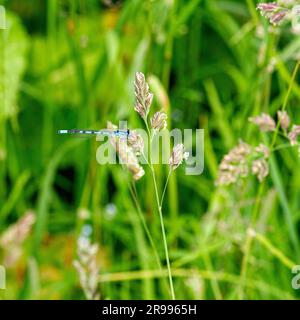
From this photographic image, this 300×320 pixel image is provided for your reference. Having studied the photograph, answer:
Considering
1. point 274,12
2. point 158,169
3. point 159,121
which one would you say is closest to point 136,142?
point 159,121

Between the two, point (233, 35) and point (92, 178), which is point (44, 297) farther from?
point (233, 35)

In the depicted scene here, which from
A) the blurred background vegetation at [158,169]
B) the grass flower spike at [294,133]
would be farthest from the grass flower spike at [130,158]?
the blurred background vegetation at [158,169]

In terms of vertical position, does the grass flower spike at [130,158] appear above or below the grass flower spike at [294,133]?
below

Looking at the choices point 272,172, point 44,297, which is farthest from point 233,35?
point 44,297

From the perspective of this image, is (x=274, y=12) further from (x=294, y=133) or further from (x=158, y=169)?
(x=158, y=169)

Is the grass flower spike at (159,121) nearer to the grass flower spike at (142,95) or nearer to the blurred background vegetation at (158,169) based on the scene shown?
the grass flower spike at (142,95)

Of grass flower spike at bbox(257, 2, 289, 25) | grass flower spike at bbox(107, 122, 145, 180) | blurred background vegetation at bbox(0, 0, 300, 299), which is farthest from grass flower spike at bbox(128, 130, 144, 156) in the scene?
blurred background vegetation at bbox(0, 0, 300, 299)

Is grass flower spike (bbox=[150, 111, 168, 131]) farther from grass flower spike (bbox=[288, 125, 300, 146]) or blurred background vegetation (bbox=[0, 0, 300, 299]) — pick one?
blurred background vegetation (bbox=[0, 0, 300, 299])
